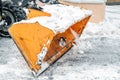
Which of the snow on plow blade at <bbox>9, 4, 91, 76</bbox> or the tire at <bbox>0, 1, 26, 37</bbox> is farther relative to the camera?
the tire at <bbox>0, 1, 26, 37</bbox>

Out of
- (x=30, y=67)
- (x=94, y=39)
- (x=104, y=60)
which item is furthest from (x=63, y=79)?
(x=94, y=39)

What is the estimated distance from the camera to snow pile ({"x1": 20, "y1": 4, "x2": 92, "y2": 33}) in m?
4.91

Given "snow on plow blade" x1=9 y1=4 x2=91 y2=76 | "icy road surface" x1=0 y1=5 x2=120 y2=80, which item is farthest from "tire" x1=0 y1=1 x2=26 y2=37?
"snow on plow blade" x1=9 y1=4 x2=91 y2=76

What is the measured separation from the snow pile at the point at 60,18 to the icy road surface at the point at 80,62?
689 mm

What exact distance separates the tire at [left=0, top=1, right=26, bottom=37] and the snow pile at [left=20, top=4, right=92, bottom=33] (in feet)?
3.90

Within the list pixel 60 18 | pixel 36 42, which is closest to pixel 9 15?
pixel 60 18

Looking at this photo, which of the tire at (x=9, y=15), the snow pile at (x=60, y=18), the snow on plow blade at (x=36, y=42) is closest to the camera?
the snow on plow blade at (x=36, y=42)

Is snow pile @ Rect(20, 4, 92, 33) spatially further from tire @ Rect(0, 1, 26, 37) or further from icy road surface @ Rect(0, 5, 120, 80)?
tire @ Rect(0, 1, 26, 37)

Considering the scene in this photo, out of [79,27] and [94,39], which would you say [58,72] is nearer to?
[79,27]

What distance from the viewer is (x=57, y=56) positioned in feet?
17.9

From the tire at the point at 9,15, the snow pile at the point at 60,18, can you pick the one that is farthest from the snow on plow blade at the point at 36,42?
the tire at the point at 9,15

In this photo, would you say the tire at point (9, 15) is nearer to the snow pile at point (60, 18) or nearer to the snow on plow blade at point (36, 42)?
the snow pile at point (60, 18)

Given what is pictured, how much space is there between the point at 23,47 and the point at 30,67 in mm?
322

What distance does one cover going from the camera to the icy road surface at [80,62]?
4973mm
